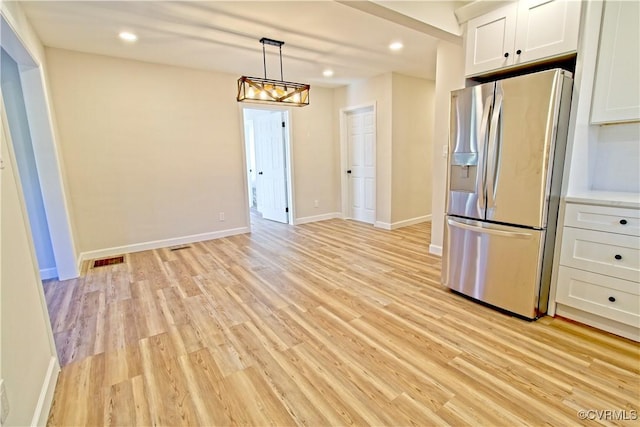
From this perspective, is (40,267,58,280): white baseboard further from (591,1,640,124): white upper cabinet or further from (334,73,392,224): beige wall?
(591,1,640,124): white upper cabinet

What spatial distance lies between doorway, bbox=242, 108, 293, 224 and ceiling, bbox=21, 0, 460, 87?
142 cm

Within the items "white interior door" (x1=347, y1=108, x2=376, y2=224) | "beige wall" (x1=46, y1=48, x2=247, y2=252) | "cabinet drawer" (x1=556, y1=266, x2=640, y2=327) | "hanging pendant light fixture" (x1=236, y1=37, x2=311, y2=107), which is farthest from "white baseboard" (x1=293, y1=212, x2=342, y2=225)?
"cabinet drawer" (x1=556, y1=266, x2=640, y2=327)

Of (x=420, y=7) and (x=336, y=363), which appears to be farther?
(x=420, y=7)

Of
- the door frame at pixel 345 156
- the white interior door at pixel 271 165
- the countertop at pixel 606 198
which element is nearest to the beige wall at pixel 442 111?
the countertop at pixel 606 198

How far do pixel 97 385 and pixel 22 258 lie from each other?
0.80 metres

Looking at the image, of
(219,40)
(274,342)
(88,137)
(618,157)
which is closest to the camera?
(274,342)

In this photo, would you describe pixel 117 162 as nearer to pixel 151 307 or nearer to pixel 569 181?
pixel 151 307

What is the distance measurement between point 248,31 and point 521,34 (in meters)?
2.38

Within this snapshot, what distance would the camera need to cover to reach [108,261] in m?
3.85

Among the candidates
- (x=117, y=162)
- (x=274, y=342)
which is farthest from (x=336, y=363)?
(x=117, y=162)

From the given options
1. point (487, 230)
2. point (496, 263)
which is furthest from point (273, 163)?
point (496, 263)

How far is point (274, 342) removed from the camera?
6.94 ft

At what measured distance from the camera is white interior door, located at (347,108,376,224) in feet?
17.8

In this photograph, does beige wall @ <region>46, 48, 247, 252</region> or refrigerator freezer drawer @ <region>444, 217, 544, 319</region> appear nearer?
refrigerator freezer drawer @ <region>444, 217, 544, 319</region>
